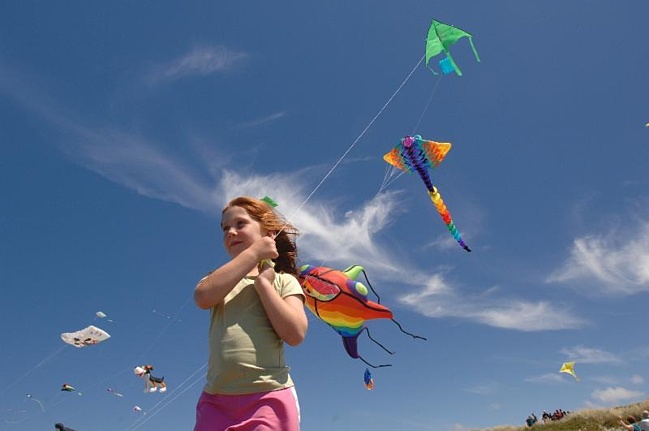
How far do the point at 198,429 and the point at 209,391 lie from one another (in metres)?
0.14

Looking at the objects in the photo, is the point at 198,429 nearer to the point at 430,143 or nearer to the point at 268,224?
the point at 268,224

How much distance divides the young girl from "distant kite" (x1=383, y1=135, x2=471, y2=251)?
690 cm

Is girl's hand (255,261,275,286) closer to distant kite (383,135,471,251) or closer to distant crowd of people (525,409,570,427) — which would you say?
distant kite (383,135,471,251)

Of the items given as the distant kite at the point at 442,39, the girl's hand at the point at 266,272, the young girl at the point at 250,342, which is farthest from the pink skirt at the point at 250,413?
A: the distant kite at the point at 442,39

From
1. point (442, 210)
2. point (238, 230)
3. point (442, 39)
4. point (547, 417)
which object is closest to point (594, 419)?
point (547, 417)

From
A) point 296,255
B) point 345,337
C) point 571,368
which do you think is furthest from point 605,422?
point 296,255

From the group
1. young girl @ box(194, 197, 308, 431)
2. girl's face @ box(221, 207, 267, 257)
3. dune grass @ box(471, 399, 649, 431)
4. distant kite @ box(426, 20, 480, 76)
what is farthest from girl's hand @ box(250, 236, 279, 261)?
dune grass @ box(471, 399, 649, 431)

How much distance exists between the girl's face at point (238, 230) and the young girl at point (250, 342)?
15 centimetres

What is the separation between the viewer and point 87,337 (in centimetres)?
930

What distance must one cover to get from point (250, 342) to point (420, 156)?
24.0ft

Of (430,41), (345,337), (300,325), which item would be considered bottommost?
(300,325)

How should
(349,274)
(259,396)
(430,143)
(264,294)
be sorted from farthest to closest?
(430,143) < (349,274) < (264,294) < (259,396)

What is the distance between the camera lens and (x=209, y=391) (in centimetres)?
191

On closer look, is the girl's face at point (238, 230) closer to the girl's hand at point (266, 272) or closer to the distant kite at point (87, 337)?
the girl's hand at point (266, 272)
